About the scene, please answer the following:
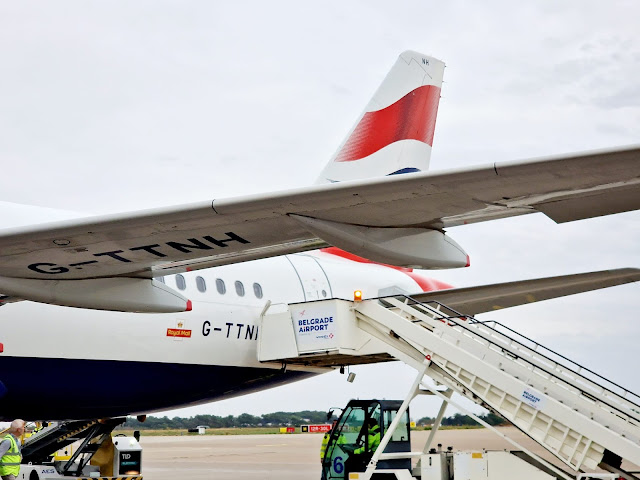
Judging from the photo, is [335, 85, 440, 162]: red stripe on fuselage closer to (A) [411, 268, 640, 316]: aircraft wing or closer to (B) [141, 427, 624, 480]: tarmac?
(A) [411, 268, 640, 316]: aircraft wing

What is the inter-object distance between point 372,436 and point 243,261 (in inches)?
241

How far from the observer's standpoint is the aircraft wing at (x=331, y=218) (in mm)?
7191

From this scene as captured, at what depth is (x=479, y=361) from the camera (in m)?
12.7

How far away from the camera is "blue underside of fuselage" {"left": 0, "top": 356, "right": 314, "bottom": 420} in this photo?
12727 millimetres

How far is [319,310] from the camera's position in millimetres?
14586

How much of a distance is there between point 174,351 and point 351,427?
315 cm

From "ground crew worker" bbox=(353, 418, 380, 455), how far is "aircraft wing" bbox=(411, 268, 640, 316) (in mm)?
2255

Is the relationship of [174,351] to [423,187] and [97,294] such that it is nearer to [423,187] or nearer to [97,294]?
[97,294]

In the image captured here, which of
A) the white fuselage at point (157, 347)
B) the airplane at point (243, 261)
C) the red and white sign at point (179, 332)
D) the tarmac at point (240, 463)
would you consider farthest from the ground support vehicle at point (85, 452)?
the tarmac at point (240, 463)

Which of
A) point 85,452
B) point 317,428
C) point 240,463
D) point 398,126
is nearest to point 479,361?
point 398,126

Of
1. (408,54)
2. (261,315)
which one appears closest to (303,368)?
(261,315)

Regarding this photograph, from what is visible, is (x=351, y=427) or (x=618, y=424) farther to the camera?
(x=351, y=427)

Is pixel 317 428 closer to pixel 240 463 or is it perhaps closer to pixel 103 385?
pixel 240 463

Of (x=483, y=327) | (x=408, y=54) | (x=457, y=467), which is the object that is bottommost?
(x=457, y=467)
